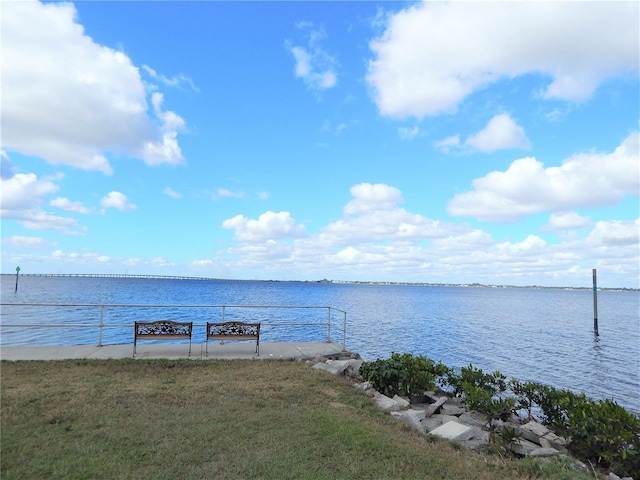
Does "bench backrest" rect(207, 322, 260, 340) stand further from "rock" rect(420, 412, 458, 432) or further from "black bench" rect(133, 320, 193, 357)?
"rock" rect(420, 412, 458, 432)

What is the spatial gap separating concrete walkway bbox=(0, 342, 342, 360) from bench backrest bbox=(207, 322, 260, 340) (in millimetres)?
424

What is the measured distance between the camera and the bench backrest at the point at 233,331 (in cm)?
945

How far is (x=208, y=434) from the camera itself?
4734mm

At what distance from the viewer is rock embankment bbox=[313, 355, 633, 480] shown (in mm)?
5551

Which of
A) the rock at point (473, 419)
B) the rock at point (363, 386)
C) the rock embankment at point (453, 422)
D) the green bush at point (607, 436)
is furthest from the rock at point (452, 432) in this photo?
the rock at point (363, 386)

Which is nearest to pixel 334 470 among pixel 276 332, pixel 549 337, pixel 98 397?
pixel 98 397

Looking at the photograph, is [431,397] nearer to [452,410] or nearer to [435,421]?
[452,410]

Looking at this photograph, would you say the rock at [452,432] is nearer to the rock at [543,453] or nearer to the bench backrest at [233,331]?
the rock at [543,453]

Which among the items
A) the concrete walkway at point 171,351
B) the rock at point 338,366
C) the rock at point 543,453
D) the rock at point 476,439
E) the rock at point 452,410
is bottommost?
the rock at point 452,410

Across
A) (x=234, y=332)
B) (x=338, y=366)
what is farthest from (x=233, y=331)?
(x=338, y=366)

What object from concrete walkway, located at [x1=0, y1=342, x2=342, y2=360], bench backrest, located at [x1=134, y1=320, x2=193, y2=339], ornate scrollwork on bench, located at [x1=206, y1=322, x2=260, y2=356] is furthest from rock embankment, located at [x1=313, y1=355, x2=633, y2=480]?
bench backrest, located at [x1=134, y1=320, x2=193, y2=339]

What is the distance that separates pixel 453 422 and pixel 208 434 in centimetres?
360

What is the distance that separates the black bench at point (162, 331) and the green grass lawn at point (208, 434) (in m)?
1.56

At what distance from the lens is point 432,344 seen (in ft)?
72.2
